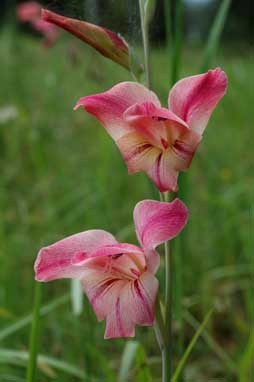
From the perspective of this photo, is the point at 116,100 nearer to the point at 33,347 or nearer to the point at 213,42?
the point at 33,347

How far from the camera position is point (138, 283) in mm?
552

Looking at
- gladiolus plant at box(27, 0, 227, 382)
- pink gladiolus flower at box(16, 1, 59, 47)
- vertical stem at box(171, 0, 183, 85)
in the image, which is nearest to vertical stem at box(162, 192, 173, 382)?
gladiolus plant at box(27, 0, 227, 382)

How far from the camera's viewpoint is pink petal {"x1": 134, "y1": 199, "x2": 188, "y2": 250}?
1.70 feet

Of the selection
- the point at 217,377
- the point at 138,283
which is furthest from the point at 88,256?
the point at 217,377

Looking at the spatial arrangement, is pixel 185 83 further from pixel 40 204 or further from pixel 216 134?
pixel 216 134

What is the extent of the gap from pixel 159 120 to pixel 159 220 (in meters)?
0.08

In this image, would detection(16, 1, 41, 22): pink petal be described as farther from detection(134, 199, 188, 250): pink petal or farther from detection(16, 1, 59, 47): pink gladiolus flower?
detection(134, 199, 188, 250): pink petal

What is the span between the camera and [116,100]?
1.72 ft

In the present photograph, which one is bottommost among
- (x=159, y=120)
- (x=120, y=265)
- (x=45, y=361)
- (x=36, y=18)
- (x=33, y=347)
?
(x=45, y=361)

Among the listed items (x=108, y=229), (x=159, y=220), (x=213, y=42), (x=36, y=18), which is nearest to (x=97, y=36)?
(x=159, y=220)

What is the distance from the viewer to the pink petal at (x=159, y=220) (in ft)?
1.70

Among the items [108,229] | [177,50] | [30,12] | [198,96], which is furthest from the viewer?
[30,12]

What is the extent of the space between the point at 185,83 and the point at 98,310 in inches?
7.9

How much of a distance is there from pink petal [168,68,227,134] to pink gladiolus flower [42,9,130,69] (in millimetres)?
66
